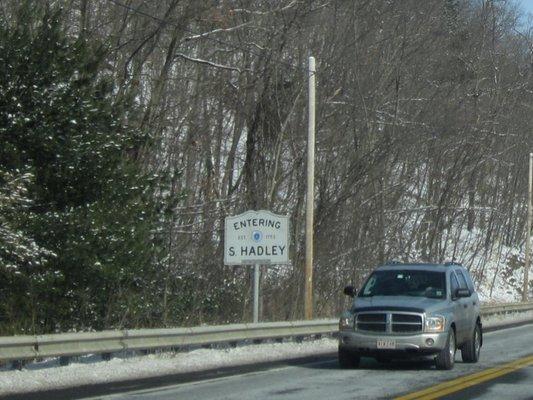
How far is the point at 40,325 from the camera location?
20.9m

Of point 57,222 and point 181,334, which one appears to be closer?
point 181,334

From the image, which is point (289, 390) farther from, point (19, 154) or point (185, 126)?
point (185, 126)

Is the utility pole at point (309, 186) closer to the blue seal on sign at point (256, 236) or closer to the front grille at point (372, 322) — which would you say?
the blue seal on sign at point (256, 236)

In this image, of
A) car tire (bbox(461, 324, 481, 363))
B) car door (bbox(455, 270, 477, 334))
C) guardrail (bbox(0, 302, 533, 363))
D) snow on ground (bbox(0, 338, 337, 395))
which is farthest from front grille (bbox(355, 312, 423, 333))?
guardrail (bbox(0, 302, 533, 363))

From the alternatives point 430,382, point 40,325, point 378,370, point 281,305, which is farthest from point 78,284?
point 281,305

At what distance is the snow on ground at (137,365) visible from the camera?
15.4 meters

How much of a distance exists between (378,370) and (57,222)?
663 centimetres

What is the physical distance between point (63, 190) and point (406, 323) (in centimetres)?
750

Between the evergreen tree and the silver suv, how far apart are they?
4.93 metres

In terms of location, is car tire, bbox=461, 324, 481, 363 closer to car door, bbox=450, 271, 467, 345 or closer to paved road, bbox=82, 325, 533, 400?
paved road, bbox=82, 325, 533, 400

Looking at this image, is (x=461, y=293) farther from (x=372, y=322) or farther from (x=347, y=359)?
(x=347, y=359)

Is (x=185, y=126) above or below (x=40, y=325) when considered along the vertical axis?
above

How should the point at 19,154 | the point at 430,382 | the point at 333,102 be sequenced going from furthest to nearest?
1. the point at 333,102
2. the point at 19,154
3. the point at 430,382

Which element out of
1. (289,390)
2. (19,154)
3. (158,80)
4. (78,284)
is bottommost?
(289,390)
